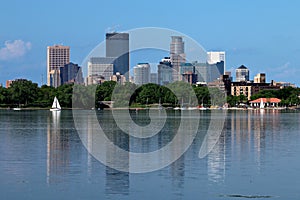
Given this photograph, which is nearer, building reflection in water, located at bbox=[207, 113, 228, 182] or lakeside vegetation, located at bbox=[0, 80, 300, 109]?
building reflection in water, located at bbox=[207, 113, 228, 182]

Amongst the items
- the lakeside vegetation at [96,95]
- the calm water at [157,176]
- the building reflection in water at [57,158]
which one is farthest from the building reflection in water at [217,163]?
the lakeside vegetation at [96,95]

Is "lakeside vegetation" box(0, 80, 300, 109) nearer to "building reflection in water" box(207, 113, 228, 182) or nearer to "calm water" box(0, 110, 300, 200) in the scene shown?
"building reflection in water" box(207, 113, 228, 182)

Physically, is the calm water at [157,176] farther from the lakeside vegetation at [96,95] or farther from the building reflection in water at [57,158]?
the lakeside vegetation at [96,95]

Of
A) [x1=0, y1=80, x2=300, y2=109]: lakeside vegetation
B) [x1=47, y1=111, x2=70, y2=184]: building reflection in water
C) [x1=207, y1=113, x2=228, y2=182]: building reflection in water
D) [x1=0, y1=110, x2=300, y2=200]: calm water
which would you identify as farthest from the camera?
[x1=0, y1=80, x2=300, y2=109]: lakeside vegetation

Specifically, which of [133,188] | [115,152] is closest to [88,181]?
[133,188]

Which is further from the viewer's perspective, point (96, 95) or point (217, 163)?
point (96, 95)

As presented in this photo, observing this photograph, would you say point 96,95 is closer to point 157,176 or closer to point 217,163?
point 217,163

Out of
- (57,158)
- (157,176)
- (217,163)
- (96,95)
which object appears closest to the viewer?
(157,176)

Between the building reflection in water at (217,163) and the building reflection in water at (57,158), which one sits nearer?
the building reflection in water at (57,158)

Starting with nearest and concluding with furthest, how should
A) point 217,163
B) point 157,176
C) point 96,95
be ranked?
point 157,176 < point 217,163 < point 96,95

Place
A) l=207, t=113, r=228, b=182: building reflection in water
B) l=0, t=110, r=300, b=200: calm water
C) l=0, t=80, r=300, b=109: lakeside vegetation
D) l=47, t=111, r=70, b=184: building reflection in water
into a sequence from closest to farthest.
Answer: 1. l=0, t=110, r=300, b=200: calm water
2. l=47, t=111, r=70, b=184: building reflection in water
3. l=207, t=113, r=228, b=182: building reflection in water
4. l=0, t=80, r=300, b=109: lakeside vegetation

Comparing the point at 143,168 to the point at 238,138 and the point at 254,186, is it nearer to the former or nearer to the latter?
the point at 254,186

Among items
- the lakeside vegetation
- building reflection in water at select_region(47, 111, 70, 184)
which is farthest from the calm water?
the lakeside vegetation

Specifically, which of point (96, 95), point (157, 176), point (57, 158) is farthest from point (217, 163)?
point (96, 95)
